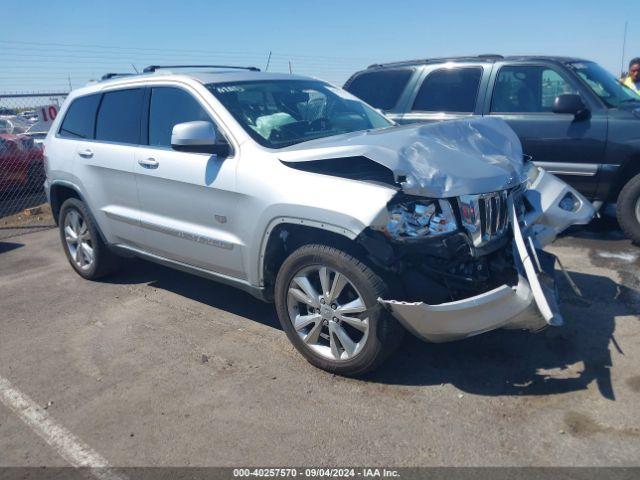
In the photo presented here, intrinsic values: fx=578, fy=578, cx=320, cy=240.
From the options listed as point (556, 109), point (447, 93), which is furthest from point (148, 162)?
point (556, 109)

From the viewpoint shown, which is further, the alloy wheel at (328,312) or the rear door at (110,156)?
the rear door at (110,156)

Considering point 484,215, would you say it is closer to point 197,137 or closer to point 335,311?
point 335,311

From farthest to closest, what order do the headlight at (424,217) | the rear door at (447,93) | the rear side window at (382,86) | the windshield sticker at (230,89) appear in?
the rear side window at (382,86) < the rear door at (447,93) < the windshield sticker at (230,89) < the headlight at (424,217)

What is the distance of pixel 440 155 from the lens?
3334 mm

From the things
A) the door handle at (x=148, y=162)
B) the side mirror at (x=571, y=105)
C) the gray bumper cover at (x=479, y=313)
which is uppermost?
the side mirror at (x=571, y=105)

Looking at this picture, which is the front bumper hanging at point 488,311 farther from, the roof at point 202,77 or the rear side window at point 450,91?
the rear side window at point 450,91

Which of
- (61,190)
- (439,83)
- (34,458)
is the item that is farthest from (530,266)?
(61,190)

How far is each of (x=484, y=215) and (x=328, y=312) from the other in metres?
1.08

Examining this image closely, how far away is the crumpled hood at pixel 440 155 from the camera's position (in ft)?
10.3

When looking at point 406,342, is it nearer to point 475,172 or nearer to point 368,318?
point 368,318

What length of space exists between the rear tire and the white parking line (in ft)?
6.08

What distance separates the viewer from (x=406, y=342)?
13.1ft

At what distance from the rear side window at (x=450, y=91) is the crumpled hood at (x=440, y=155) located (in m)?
2.81

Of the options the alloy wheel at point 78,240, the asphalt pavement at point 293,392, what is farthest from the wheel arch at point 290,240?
the alloy wheel at point 78,240
